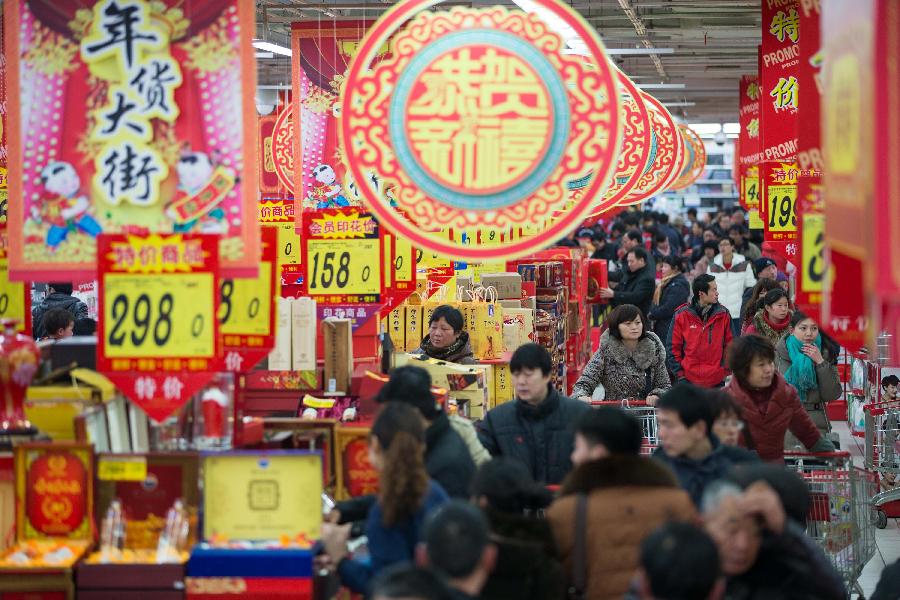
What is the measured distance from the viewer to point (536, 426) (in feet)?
20.6

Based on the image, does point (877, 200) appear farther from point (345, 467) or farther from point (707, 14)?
point (707, 14)

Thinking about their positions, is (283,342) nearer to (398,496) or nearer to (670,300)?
(398,496)

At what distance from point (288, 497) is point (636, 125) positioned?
7.49 m

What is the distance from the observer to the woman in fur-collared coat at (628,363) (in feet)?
29.1

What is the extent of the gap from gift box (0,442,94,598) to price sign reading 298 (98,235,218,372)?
39cm

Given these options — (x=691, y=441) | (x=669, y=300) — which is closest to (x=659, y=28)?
(x=669, y=300)

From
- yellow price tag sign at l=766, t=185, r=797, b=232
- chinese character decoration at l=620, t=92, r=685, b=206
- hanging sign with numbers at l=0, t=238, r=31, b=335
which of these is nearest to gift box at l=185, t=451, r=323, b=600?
hanging sign with numbers at l=0, t=238, r=31, b=335

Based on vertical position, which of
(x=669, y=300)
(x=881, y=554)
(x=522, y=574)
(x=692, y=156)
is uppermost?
(x=692, y=156)

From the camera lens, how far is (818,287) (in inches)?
229

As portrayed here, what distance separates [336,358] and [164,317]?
2172 mm

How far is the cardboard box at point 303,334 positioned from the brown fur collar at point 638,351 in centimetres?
232

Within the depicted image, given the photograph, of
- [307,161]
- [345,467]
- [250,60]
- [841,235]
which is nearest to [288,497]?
[345,467]

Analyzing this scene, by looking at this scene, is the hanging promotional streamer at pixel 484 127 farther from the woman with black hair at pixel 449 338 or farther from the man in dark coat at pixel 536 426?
the woman with black hair at pixel 449 338

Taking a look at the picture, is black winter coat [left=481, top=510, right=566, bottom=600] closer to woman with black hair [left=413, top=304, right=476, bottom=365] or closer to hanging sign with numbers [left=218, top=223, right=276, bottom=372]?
hanging sign with numbers [left=218, top=223, right=276, bottom=372]
